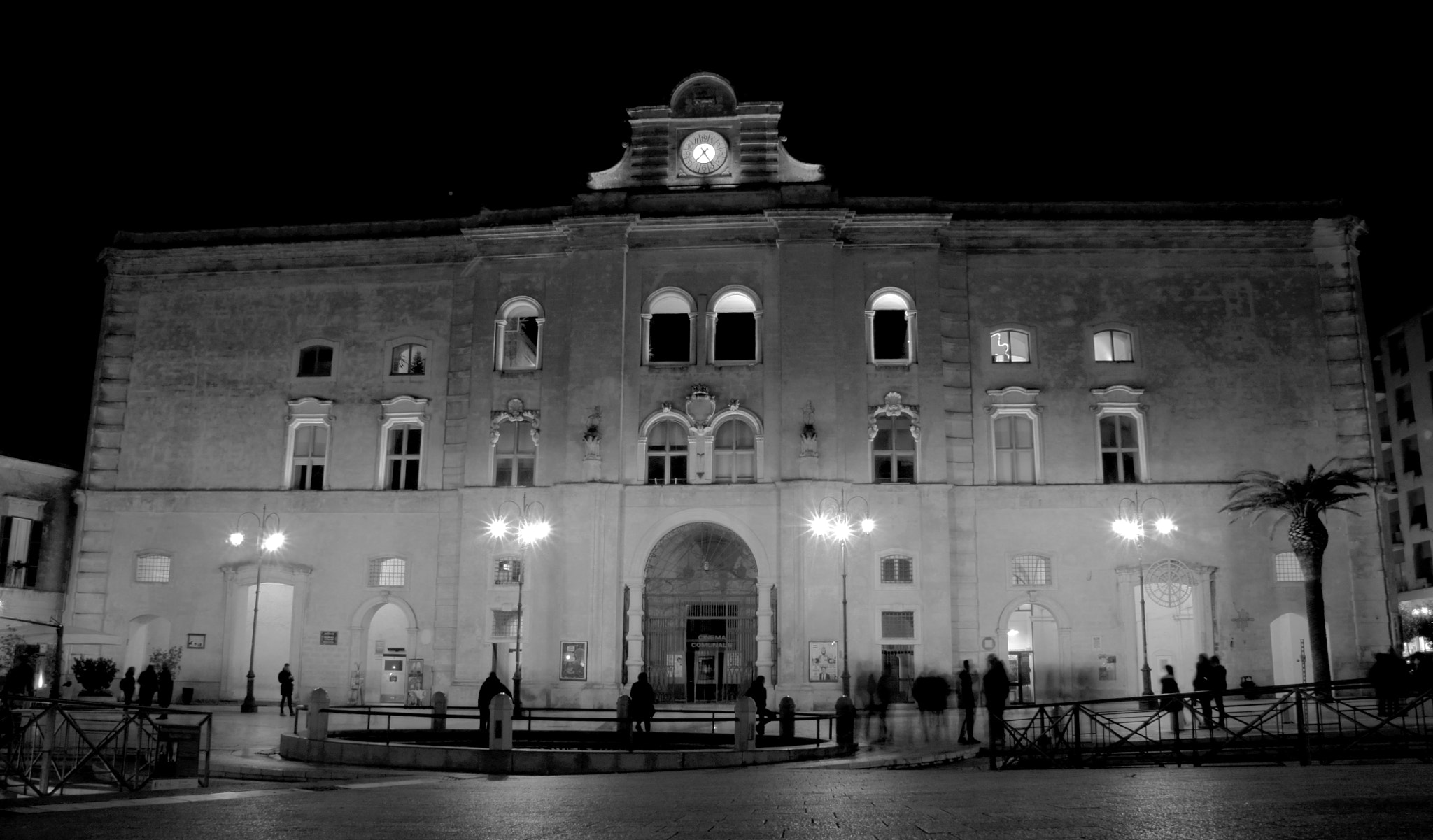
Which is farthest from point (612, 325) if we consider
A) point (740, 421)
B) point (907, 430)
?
point (907, 430)

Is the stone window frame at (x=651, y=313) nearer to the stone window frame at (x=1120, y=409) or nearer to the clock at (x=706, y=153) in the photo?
the clock at (x=706, y=153)

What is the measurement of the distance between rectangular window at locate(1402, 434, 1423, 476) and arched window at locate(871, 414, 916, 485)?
100 feet

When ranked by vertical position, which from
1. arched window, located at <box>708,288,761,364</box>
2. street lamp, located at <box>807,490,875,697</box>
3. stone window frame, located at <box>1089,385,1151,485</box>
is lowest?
street lamp, located at <box>807,490,875,697</box>

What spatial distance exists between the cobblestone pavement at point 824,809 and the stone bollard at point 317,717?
6.15 metres

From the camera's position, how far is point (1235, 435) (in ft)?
119

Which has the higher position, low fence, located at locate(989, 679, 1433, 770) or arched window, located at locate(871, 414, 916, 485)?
arched window, located at locate(871, 414, 916, 485)

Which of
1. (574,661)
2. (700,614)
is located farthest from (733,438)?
(574,661)

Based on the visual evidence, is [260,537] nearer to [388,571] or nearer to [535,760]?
[388,571]

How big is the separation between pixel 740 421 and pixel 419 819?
1024 inches

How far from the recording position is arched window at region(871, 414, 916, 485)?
119 ft

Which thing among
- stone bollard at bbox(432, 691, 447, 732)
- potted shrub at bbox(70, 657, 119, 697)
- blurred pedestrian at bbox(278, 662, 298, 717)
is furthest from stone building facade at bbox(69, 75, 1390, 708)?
stone bollard at bbox(432, 691, 447, 732)

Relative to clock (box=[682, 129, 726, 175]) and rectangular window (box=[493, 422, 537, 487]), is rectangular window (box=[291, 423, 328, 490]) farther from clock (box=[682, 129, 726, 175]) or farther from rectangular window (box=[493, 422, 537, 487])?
clock (box=[682, 129, 726, 175])

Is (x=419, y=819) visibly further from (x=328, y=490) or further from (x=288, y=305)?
(x=288, y=305)

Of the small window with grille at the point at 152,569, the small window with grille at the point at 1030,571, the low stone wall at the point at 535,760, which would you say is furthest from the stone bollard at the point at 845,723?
the small window with grille at the point at 152,569
